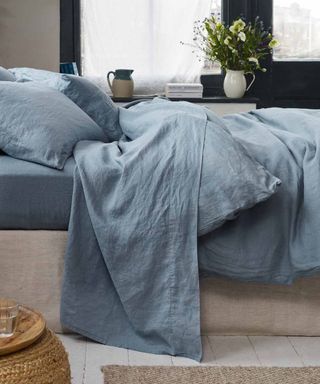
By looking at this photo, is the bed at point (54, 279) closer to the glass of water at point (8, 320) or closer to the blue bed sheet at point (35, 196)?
the blue bed sheet at point (35, 196)

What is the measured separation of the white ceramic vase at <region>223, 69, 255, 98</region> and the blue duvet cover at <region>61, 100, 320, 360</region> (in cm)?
300

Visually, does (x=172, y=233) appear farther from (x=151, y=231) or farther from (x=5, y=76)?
(x=5, y=76)

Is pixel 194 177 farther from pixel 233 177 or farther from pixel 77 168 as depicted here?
pixel 77 168

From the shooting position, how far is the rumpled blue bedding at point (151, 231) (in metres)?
3.02

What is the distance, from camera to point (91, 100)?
3.73 m

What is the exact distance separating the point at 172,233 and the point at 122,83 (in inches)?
124

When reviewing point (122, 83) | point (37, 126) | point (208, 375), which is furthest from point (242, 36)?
point (208, 375)

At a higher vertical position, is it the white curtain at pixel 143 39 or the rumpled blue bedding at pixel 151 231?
the white curtain at pixel 143 39

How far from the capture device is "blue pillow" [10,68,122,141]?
3.70 m

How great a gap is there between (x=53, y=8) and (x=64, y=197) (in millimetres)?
3124

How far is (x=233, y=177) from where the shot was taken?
9.83 ft

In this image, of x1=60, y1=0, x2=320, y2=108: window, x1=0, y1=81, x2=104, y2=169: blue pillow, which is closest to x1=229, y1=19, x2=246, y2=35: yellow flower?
x1=60, y1=0, x2=320, y2=108: window

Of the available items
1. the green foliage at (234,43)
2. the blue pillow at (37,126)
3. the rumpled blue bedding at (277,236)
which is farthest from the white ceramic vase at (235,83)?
the rumpled blue bedding at (277,236)

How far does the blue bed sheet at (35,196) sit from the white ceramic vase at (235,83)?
10.3ft
